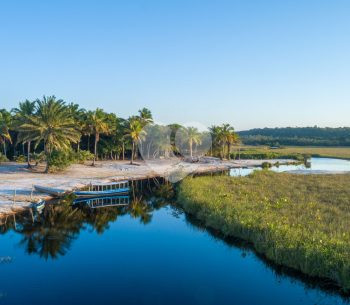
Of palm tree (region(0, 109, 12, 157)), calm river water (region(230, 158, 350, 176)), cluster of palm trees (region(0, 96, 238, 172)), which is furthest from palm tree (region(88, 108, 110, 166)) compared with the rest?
calm river water (region(230, 158, 350, 176))

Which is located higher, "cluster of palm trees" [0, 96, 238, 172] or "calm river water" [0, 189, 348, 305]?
"cluster of palm trees" [0, 96, 238, 172]

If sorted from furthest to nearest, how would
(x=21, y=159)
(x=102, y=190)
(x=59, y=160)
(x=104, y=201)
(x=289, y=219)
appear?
(x=21, y=159)
(x=59, y=160)
(x=102, y=190)
(x=104, y=201)
(x=289, y=219)

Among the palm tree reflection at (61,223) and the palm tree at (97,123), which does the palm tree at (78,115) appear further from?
the palm tree reflection at (61,223)

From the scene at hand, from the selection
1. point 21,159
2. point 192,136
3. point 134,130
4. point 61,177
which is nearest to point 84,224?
point 61,177

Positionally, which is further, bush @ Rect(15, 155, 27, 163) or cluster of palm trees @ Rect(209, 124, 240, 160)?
cluster of palm trees @ Rect(209, 124, 240, 160)

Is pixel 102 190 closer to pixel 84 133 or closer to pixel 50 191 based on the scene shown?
pixel 50 191

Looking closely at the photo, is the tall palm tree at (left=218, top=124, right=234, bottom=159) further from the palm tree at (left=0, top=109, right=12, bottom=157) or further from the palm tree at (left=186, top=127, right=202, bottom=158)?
the palm tree at (left=0, top=109, right=12, bottom=157)
